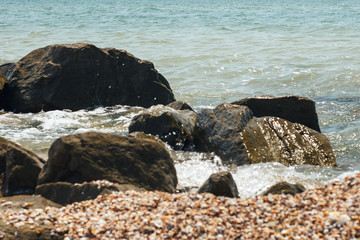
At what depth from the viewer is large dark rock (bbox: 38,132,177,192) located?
6.60 m

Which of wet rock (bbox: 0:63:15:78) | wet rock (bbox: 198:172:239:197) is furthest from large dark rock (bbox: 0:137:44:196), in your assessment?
wet rock (bbox: 0:63:15:78)

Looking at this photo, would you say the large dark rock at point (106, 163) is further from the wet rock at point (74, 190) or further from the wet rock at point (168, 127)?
the wet rock at point (168, 127)

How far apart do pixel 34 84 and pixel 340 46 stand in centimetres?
1407

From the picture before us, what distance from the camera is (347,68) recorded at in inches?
687

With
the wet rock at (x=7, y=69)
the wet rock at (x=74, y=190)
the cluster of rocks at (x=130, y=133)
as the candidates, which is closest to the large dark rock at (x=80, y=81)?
the cluster of rocks at (x=130, y=133)

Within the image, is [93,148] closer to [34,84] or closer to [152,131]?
[152,131]

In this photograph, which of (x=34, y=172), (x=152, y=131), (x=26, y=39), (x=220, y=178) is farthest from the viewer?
(x=26, y=39)

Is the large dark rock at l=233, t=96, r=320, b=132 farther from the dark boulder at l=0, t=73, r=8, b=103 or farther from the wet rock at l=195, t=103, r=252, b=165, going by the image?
the dark boulder at l=0, t=73, r=8, b=103

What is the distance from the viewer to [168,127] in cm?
938

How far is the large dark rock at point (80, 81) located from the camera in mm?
11828

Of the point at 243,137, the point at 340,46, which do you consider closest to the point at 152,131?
the point at 243,137

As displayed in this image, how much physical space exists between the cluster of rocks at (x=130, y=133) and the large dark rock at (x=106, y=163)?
1 centimetres

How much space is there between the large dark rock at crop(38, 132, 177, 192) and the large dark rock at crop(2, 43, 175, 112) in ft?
17.3

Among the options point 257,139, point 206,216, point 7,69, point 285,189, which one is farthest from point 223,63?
point 206,216
